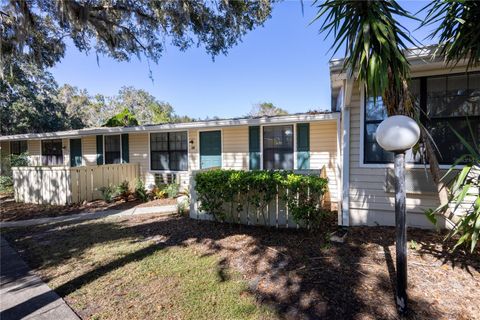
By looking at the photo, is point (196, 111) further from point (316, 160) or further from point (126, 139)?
point (316, 160)

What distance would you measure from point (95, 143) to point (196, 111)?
2380 cm

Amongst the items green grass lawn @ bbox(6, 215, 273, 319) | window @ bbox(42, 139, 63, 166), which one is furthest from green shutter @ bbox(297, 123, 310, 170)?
window @ bbox(42, 139, 63, 166)

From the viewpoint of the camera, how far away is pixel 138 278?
125 inches

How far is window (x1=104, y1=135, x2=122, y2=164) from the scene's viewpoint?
10.7m

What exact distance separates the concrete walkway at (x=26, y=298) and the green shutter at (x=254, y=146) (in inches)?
232

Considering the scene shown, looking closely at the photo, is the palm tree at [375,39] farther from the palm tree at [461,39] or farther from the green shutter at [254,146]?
the green shutter at [254,146]

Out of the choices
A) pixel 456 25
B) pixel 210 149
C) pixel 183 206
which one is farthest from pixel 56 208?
pixel 456 25

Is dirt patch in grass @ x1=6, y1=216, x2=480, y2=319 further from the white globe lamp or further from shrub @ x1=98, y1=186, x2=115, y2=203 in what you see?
shrub @ x1=98, y1=186, x2=115, y2=203

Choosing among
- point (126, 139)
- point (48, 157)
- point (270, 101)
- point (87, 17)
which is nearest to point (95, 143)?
point (126, 139)

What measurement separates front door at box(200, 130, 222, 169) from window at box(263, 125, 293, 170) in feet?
5.32

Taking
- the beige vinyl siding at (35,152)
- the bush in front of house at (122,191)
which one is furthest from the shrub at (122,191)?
the beige vinyl siding at (35,152)

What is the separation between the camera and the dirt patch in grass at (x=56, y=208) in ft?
23.2

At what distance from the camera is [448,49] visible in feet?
11.5

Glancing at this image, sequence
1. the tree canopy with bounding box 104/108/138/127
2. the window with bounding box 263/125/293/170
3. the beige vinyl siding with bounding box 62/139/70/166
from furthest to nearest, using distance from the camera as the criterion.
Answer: the tree canopy with bounding box 104/108/138/127, the beige vinyl siding with bounding box 62/139/70/166, the window with bounding box 263/125/293/170
